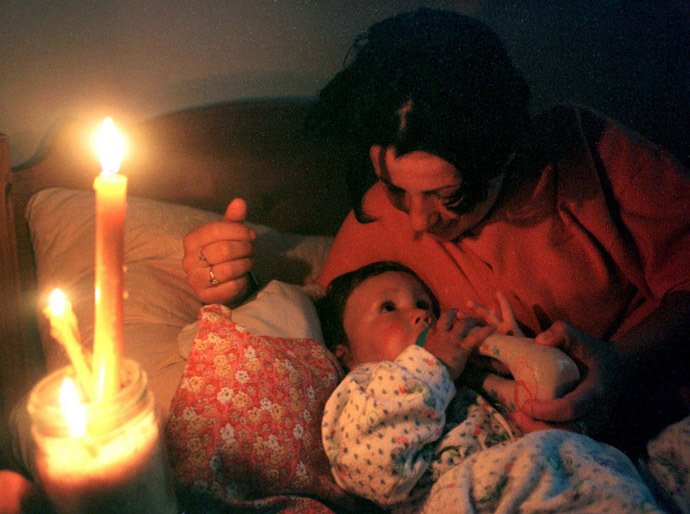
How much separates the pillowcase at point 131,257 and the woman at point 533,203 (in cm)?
15

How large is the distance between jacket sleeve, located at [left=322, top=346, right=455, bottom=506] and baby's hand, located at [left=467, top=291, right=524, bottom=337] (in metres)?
0.18

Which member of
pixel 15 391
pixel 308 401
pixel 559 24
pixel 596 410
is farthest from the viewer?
pixel 559 24

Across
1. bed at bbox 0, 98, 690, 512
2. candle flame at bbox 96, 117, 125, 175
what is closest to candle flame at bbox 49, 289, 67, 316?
candle flame at bbox 96, 117, 125, 175

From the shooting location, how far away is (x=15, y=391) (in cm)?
114

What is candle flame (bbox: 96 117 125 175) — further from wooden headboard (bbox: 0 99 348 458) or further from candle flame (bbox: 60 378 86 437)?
wooden headboard (bbox: 0 99 348 458)

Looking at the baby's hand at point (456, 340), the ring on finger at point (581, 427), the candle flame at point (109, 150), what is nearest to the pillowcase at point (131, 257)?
the baby's hand at point (456, 340)

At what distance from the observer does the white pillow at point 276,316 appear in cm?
99

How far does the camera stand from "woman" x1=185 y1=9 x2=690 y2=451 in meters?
0.83

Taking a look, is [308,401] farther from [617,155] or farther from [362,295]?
[617,155]

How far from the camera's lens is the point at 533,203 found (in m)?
1.04

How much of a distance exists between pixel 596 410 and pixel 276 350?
58cm

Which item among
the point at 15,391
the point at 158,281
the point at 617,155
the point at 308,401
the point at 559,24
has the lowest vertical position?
the point at 15,391

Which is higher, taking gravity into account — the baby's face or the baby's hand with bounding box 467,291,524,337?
the baby's hand with bounding box 467,291,524,337

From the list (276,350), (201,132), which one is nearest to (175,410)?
(276,350)
